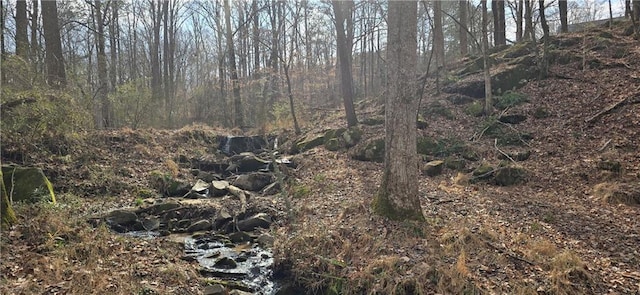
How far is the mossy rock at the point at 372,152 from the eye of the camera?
12.9 metres

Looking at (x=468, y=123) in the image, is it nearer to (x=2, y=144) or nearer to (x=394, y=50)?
(x=394, y=50)

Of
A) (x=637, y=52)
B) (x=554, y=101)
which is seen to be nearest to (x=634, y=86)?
(x=554, y=101)

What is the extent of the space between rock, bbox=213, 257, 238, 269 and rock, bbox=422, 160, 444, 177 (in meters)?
6.63

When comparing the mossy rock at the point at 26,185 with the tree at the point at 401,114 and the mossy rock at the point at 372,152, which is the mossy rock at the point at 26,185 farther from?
the mossy rock at the point at 372,152

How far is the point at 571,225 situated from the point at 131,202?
10.4 meters

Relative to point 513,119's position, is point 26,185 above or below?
below

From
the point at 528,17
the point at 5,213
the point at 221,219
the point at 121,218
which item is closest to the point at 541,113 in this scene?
the point at 528,17

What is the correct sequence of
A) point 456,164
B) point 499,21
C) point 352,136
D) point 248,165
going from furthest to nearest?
1. point 499,21
2. point 248,165
3. point 352,136
4. point 456,164

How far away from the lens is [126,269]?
5680mm

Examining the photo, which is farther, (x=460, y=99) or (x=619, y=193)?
(x=460, y=99)

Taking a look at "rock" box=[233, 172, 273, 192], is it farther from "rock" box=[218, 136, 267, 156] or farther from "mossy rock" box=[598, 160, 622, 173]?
"mossy rock" box=[598, 160, 622, 173]

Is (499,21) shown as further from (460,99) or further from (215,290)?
(215,290)

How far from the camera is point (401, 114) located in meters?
6.83

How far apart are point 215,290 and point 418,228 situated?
3536 mm
